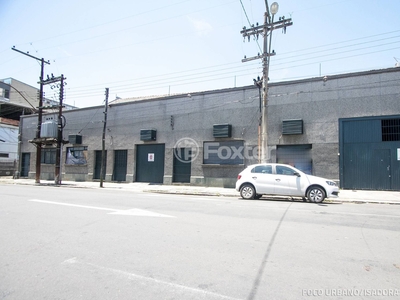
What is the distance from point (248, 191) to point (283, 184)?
1610 millimetres

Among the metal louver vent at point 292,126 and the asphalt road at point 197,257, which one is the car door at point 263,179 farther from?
the metal louver vent at point 292,126

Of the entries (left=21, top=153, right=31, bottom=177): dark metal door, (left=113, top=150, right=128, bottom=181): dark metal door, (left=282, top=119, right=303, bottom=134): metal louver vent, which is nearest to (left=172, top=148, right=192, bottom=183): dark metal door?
(left=113, top=150, right=128, bottom=181): dark metal door

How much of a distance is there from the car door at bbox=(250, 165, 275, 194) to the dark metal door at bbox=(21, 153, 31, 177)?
26.6m

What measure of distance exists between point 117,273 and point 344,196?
1245cm

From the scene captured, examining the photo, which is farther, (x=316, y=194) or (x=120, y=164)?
(x=120, y=164)

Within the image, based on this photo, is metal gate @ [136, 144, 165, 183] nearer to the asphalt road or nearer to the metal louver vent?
the metal louver vent

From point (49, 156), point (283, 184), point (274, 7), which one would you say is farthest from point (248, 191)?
point (49, 156)

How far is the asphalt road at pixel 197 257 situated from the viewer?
330 cm

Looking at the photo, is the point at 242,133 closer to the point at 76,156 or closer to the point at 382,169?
the point at 382,169

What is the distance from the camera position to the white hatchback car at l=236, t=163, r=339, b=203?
11203mm

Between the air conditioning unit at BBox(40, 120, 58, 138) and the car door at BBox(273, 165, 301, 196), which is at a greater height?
the air conditioning unit at BBox(40, 120, 58, 138)

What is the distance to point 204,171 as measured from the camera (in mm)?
19156

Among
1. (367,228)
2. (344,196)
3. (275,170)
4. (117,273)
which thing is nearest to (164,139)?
(275,170)

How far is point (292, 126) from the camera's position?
16.6 metres
